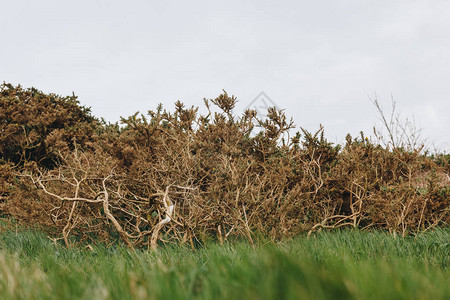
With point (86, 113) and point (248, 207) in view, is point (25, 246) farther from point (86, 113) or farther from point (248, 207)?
point (86, 113)

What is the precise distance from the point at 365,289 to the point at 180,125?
5.49 m

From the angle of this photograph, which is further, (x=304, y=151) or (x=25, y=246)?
(x=304, y=151)

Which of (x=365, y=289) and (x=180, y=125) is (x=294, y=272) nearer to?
(x=365, y=289)

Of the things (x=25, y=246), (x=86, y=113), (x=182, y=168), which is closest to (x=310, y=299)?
(x=182, y=168)

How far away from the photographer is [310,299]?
108 centimetres

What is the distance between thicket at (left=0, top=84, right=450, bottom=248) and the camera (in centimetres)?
425

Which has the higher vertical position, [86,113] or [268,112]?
[86,113]

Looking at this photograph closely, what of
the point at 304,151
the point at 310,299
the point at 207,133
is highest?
the point at 207,133

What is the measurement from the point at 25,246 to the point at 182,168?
245 cm

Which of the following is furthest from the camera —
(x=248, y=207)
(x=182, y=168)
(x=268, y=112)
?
(x=268, y=112)


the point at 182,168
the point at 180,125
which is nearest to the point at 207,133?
the point at 180,125

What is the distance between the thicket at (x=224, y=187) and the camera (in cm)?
425

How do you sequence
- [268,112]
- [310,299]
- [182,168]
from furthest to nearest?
[268,112]
[182,168]
[310,299]

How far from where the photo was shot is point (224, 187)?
4.98 metres
